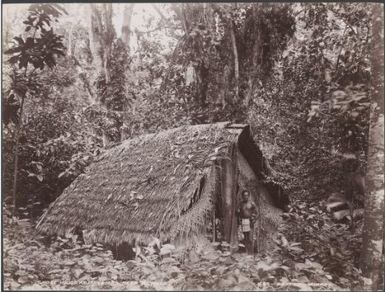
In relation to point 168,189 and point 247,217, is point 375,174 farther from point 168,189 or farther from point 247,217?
point 168,189

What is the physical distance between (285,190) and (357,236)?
2.94ft

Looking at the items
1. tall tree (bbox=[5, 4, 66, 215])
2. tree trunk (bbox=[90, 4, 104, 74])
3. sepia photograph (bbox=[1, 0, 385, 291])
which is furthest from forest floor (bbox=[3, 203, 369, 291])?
tree trunk (bbox=[90, 4, 104, 74])

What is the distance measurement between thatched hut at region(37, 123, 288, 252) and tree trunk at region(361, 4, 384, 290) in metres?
0.96

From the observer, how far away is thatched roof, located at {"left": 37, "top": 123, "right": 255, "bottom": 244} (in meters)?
4.66

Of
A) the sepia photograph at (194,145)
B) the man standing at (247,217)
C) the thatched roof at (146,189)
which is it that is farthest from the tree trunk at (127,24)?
the man standing at (247,217)

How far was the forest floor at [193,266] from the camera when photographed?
4.63 metres

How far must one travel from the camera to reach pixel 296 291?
15.2 feet

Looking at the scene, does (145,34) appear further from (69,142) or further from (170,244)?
(170,244)

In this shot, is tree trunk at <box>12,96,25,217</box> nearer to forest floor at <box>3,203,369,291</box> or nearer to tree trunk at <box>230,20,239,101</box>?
forest floor at <box>3,203,369,291</box>

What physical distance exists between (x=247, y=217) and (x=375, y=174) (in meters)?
1.43

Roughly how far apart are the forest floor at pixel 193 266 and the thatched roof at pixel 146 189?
0.22 m

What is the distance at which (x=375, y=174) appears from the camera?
4.76 meters

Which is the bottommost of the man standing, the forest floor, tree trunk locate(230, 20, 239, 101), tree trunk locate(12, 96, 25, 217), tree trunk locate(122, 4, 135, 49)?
the forest floor

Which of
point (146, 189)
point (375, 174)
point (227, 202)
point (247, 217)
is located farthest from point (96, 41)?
point (375, 174)
